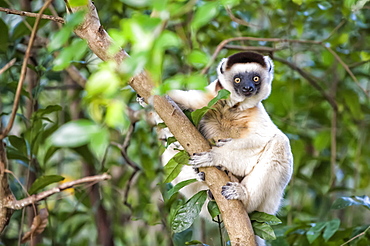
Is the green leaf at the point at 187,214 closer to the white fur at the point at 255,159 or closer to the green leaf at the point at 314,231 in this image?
the white fur at the point at 255,159

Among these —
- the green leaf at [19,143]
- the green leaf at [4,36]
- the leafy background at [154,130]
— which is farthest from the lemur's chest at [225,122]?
the green leaf at [4,36]

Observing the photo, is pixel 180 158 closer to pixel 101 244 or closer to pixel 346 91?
pixel 101 244

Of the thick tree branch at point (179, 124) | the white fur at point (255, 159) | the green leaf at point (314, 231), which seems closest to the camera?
the thick tree branch at point (179, 124)

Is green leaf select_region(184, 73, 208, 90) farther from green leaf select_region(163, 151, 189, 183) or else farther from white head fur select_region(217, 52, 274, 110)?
white head fur select_region(217, 52, 274, 110)

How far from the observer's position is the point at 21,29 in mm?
3439

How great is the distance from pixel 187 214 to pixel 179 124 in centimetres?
63

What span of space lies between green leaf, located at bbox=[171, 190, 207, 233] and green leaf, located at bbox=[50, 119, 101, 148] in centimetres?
148

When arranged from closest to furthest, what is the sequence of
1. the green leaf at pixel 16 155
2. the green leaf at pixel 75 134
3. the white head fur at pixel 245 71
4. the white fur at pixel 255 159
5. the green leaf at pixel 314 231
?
the green leaf at pixel 75 134 < the white fur at pixel 255 159 < the green leaf at pixel 314 231 < the green leaf at pixel 16 155 < the white head fur at pixel 245 71

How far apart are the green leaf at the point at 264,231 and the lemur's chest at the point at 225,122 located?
0.73 m

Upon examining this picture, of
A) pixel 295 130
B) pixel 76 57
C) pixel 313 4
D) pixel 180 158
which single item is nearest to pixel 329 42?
pixel 313 4

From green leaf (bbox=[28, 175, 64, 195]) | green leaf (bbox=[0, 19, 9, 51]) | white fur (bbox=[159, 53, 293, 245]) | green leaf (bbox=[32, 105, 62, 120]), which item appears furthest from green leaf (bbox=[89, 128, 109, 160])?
green leaf (bbox=[0, 19, 9, 51])

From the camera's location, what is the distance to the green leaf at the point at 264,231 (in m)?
2.38

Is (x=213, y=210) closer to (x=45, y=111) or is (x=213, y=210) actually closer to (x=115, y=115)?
(x=45, y=111)

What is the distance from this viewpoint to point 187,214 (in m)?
2.51
